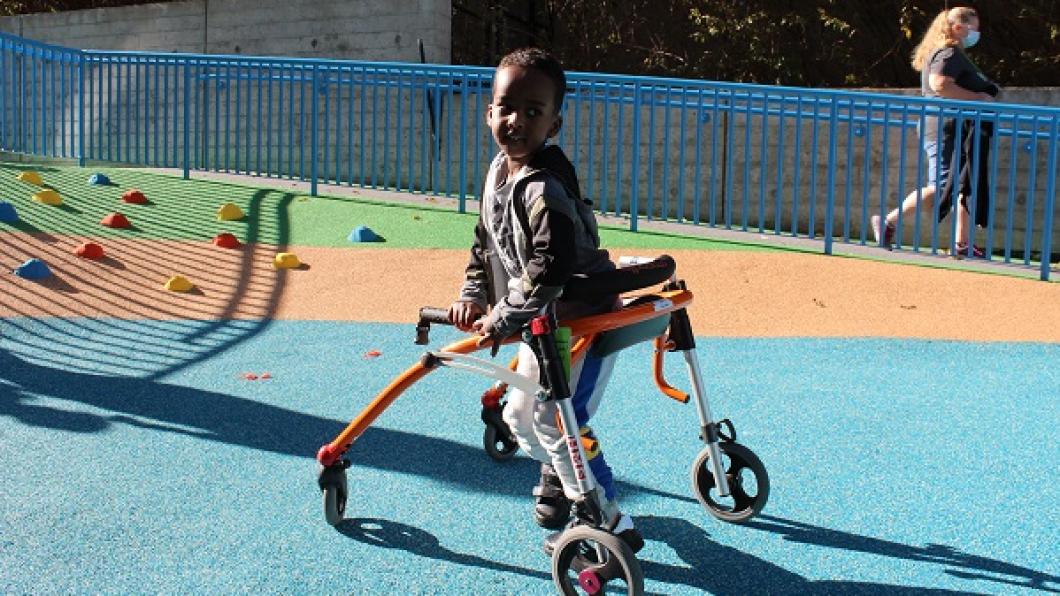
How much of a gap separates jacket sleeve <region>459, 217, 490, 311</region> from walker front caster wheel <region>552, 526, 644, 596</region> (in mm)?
837

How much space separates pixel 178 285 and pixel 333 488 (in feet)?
14.8

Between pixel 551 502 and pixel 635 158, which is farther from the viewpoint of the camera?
pixel 635 158

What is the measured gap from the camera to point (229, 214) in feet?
34.6

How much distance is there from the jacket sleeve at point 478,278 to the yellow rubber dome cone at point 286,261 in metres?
5.30

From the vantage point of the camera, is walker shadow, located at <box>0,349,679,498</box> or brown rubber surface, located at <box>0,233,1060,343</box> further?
brown rubber surface, located at <box>0,233,1060,343</box>

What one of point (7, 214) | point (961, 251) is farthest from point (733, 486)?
point (7, 214)

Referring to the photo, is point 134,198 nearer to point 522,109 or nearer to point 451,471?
point 451,471

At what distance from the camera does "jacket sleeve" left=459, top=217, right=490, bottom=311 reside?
371 centimetres

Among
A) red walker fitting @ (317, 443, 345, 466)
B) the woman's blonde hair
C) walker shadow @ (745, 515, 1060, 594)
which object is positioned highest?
the woman's blonde hair

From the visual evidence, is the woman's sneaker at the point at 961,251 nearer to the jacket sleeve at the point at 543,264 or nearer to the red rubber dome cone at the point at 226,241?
the red rubber dome cone at the point at 226,241

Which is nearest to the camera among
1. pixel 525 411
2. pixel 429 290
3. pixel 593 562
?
pixel 593 562

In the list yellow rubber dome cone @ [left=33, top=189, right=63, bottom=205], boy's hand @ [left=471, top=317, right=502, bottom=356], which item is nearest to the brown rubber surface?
yellow rubber dome cone @ [left=33, top=189, right=63, bottom=205]

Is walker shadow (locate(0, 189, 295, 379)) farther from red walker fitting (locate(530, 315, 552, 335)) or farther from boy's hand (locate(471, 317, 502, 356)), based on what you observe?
red walker fitting (locate(530, 315, 552, 335))

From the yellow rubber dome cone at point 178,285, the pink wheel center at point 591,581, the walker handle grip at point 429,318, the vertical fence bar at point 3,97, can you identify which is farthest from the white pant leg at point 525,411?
the vertical fence bar at point 3,97
